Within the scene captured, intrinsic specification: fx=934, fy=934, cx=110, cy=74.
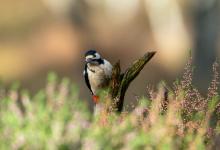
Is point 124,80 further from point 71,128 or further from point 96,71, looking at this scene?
point 71,128

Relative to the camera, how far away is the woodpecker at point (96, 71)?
377 inches

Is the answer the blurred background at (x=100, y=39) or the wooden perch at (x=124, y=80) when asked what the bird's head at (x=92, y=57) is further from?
the blurred background at (x=100, y=39)

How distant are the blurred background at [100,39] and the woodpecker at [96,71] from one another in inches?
616

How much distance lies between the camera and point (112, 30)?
94.7ft

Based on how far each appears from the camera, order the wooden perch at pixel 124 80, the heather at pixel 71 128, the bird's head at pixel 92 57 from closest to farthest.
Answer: the heather at pixel 71 128 < the wooden perch at pixel 124 80 < the bird's head at pixel 92 57

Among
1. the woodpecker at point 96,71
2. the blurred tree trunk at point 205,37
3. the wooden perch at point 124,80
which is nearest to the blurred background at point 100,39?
the blurred tree trunk at point 205,37

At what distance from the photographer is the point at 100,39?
28375 mm

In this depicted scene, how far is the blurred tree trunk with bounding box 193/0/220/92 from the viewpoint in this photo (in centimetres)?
2414

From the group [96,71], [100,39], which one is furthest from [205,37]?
[96,71]

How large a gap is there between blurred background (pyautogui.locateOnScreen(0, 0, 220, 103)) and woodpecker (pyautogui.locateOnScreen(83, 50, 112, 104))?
1565 cm

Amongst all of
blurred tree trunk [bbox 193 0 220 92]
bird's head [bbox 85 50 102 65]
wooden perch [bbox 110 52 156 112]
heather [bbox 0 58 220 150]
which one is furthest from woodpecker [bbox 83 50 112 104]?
blurred tree trunk [bbox 193 0 220 92]

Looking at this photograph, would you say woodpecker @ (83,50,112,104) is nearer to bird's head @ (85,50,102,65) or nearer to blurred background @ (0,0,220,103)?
bird's head @ (85,50,102,65)

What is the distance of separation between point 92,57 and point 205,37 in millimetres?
15458

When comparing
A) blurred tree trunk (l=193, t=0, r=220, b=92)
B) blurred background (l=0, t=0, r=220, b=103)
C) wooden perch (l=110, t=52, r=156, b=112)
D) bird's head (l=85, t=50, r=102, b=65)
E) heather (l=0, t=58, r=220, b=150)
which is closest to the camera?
heather (l=0, t=58, r=220, b=150)
